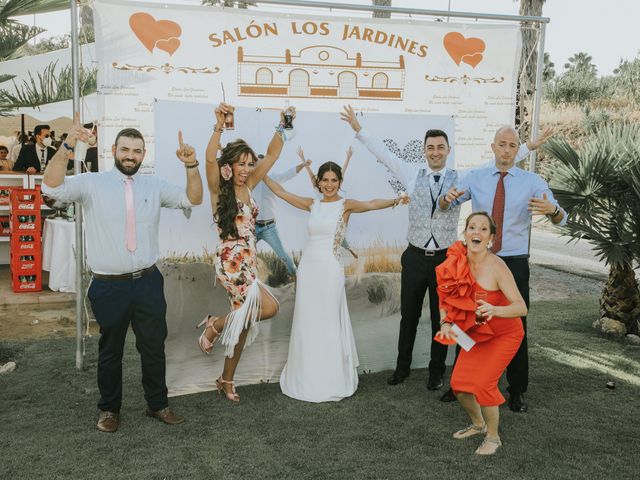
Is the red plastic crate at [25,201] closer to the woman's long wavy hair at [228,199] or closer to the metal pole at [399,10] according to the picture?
the woman's long wavy hair at [228,199]

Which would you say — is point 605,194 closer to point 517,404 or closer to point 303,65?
point 517,404


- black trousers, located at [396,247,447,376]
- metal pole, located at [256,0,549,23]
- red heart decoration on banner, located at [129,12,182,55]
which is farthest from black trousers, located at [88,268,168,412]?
metal pole, located at [256,0,549,23]

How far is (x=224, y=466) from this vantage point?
11.8 feet

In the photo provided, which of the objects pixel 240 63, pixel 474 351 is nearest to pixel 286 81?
pixel 240 63

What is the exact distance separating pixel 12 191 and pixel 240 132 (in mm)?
4537

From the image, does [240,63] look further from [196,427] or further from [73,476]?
[73,476]

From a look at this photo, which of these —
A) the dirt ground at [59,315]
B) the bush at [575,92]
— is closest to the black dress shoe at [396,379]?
the dirt ground at [59,315]

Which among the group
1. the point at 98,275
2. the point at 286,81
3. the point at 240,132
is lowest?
the point at 98,275

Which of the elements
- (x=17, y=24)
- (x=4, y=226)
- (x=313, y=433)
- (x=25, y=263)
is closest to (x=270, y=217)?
(x=313, y=433)

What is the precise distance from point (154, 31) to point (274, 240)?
177 centimetres

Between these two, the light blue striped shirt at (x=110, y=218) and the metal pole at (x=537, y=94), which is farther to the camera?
the metal pole at (x=537, y=94)

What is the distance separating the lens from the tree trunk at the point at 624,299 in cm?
658

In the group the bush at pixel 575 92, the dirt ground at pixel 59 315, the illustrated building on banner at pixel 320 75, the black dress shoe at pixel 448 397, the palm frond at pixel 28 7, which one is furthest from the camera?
the bush at pixel 575 92

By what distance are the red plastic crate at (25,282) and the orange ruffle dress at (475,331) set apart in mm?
6028
